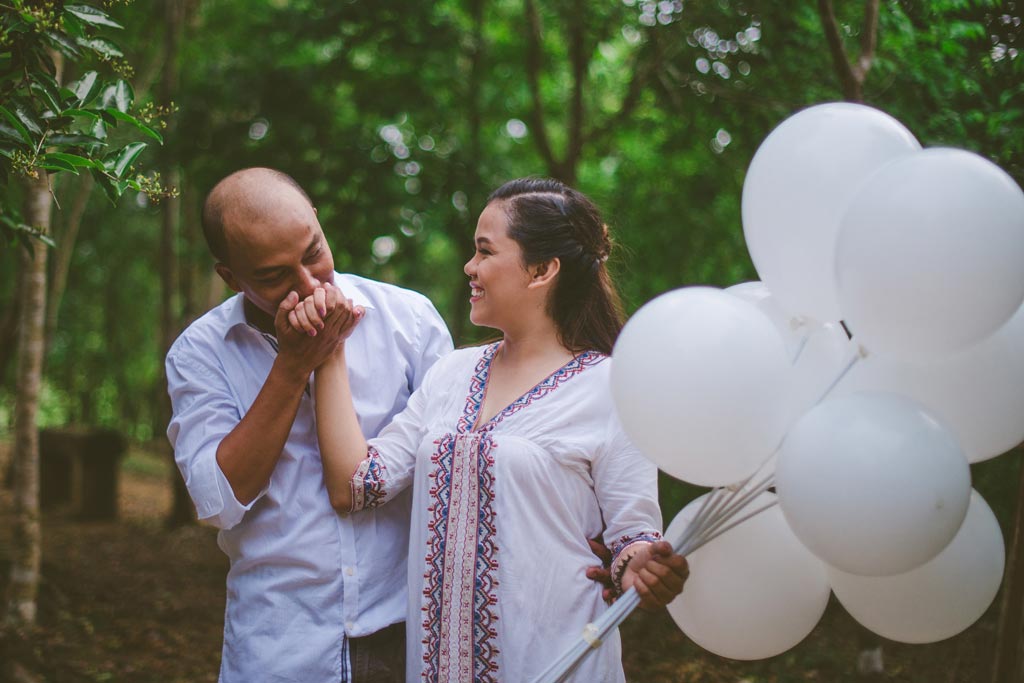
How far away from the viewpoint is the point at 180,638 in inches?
191

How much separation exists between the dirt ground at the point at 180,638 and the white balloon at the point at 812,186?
7.92 feet

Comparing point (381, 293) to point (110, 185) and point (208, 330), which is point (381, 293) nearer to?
point (208, 330)

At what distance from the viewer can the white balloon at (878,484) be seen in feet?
4.48

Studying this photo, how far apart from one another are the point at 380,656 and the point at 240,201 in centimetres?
117

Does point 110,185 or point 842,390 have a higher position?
point 110,185

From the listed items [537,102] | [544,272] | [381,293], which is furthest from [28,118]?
[537,102]

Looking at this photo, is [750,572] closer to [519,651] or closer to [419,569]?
[519,651]

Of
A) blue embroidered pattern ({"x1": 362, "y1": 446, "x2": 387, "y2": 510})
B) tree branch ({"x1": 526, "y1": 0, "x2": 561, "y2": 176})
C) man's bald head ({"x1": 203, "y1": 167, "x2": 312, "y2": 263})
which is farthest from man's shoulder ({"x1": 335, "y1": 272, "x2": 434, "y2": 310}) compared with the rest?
tree branch ({"x1": 526, "y1": 0, "x2": 561, "y2": 176})

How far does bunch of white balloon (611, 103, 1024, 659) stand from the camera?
135cm

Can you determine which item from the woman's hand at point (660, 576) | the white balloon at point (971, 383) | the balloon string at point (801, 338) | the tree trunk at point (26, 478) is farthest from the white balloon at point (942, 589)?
the tree trunk at point (26, 478)

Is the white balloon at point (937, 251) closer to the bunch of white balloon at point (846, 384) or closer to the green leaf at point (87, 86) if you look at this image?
the bunch of white balloon at point (846, 384)

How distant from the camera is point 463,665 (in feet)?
6.16

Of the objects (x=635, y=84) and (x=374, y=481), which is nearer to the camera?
(x=374, y=481)

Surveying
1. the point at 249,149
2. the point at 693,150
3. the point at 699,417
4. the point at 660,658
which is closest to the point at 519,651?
the point at 699,417
